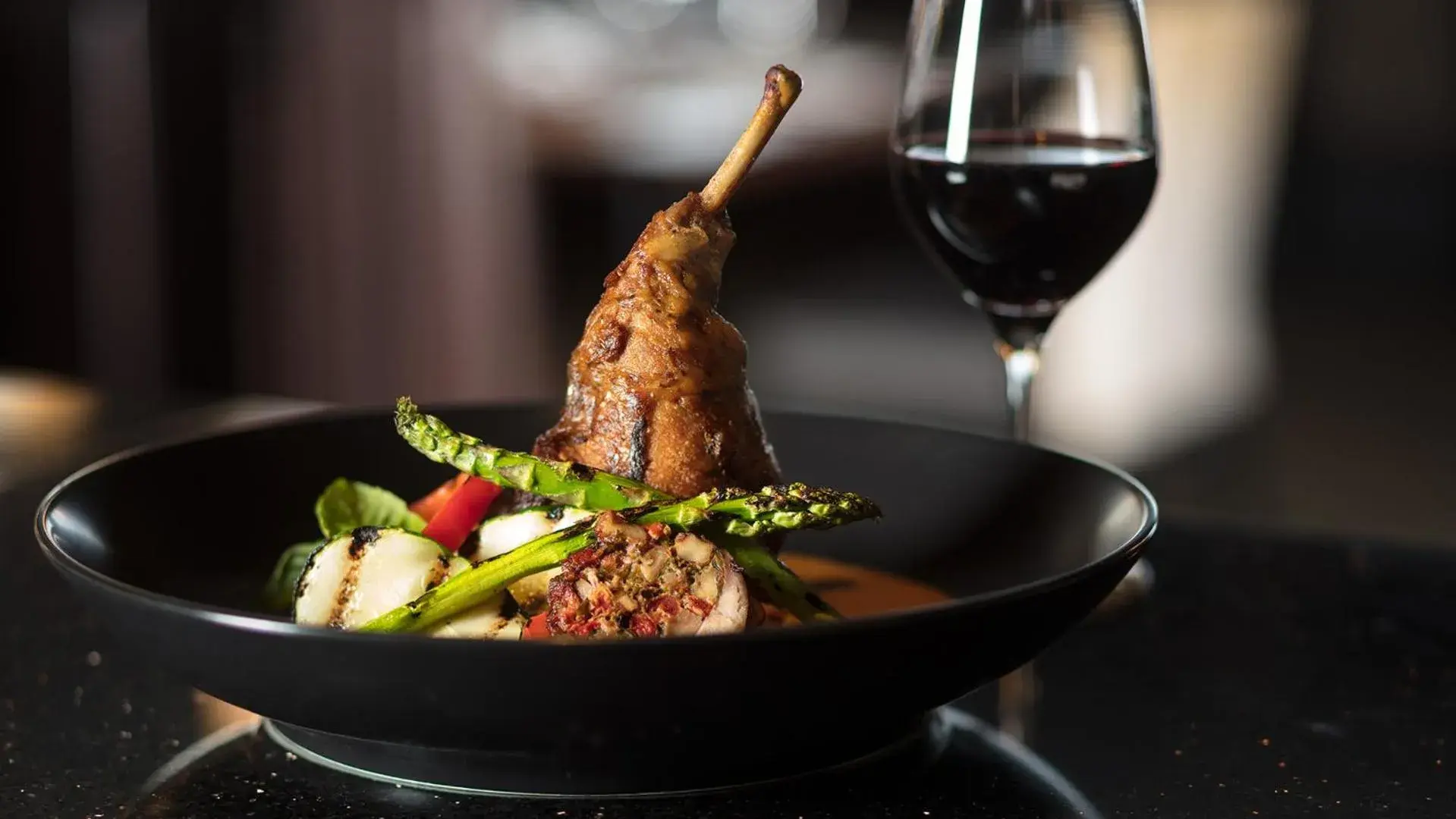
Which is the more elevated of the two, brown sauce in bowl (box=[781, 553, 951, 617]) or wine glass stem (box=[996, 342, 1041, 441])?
wine glass stem (box=[996, 342, 1041, 441])

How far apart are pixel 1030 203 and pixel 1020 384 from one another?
160 mm

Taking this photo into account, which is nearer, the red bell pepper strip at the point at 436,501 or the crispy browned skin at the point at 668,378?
the crispy browned skin at the point at 668,378

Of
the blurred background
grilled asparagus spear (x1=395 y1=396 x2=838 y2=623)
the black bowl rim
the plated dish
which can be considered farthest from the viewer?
the blurred background

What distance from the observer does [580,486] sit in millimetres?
1021

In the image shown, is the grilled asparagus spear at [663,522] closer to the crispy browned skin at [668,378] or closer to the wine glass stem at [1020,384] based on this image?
the crispy browned skin at [668,378]

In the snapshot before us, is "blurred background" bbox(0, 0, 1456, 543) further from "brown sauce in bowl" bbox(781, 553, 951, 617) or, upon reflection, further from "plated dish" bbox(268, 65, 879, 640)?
"plated dish" bbox(268, 65, 879, 640)

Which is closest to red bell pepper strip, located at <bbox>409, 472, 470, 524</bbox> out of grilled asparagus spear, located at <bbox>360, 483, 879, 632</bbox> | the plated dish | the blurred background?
the plated dish

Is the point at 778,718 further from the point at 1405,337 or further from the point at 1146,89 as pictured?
the point at 1405,337

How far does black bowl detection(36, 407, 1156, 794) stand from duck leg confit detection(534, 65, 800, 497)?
22 cm

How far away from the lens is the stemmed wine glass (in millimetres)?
1306

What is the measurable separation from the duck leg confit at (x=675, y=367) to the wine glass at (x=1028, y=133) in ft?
0.87

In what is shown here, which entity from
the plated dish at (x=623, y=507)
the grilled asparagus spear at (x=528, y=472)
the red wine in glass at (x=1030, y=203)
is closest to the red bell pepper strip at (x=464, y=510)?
the plated dish at (x=623, y=507)

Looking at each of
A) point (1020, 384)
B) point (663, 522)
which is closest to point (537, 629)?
point (663, 522)

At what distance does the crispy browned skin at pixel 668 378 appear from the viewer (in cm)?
110
